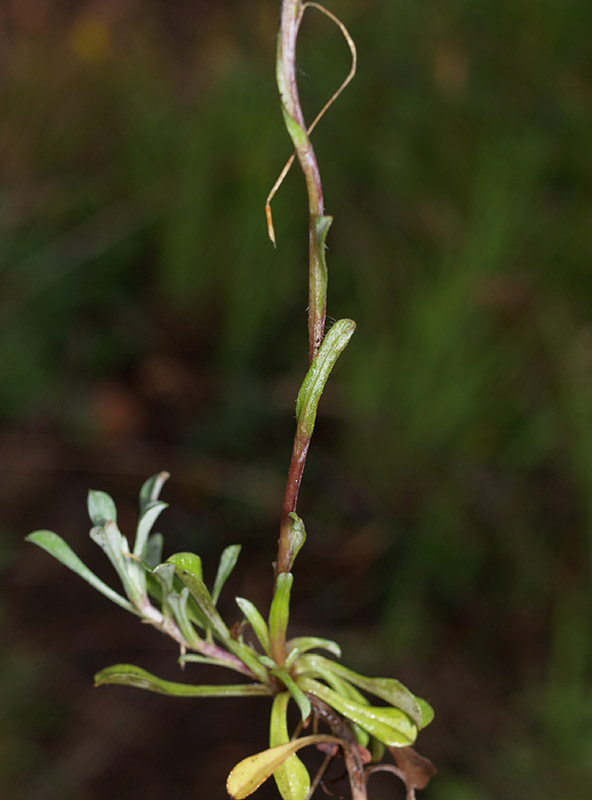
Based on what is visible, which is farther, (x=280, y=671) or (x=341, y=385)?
(x=341, y=385)

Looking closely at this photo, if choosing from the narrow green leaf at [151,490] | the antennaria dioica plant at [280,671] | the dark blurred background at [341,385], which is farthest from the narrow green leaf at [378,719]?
the dark blurred background at [341,385]

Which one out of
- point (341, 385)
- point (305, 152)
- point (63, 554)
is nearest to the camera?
point (305, 152)

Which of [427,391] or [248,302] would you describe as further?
[248,302]

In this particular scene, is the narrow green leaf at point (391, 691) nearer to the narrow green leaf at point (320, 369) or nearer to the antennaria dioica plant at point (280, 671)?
the antennaria dioica plant at point (280, 671)

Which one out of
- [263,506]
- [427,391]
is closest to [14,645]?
[263,506]

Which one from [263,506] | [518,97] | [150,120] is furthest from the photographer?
[150,120]

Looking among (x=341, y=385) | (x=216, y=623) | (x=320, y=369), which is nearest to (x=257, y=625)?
(x=216, y=623)

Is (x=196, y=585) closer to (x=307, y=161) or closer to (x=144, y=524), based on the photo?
(x=144, y=524)

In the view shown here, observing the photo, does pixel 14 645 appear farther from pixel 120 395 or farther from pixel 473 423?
pixel 473 423
